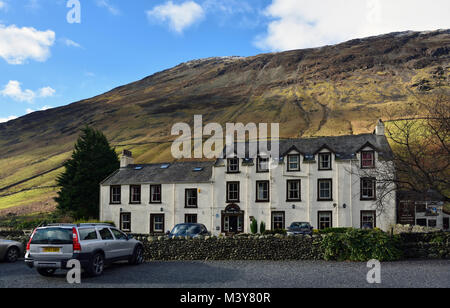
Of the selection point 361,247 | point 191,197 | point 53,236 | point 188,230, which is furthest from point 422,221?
point 53,236

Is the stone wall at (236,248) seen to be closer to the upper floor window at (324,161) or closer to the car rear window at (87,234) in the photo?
the car rear window at (87,234)

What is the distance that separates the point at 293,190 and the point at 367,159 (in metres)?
7.10

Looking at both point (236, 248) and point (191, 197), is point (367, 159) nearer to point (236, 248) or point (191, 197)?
point (191, 197)

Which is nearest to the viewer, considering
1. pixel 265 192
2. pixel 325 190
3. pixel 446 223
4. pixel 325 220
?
pixel 325 220

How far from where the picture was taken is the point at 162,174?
45.6 meters

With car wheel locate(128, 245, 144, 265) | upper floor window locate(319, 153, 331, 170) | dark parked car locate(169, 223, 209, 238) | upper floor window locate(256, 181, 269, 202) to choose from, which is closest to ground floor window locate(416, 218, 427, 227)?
upper floor window locate(319, 153, 331, 170)

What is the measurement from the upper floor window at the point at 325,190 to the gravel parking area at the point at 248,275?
20.7 m

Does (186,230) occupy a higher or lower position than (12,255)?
higher

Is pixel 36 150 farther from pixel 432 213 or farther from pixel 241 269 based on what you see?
pixel 241 269

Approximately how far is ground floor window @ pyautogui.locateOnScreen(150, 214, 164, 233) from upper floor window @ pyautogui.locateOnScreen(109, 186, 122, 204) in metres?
4.17

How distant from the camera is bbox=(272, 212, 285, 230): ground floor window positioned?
132 feet

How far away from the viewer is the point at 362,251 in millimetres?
18812

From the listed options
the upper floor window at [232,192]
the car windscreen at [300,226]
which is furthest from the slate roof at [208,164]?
the car windscreen at [300,226]

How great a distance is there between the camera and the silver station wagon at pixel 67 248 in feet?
49.1
